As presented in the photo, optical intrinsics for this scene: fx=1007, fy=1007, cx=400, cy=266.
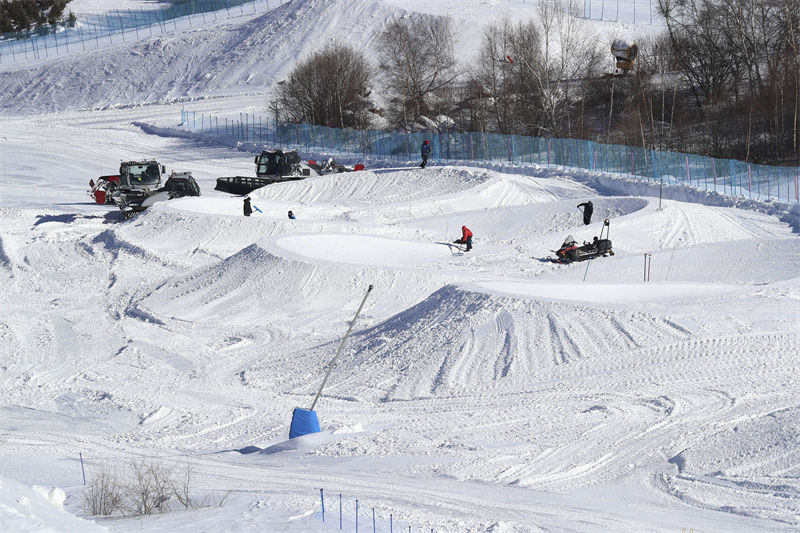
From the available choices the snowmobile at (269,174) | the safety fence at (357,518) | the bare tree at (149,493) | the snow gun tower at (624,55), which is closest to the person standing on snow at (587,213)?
the snowmobile at (269,174)

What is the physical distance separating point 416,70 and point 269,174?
77.3 feet

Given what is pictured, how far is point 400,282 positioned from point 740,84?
36.4 metres

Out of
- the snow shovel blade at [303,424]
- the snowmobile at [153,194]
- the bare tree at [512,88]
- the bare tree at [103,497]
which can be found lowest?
the snow shovel blade at [303,424]

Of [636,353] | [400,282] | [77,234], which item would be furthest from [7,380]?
[77,234]

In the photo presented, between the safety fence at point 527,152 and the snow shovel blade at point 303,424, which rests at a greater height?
the safety fence at point 527,152

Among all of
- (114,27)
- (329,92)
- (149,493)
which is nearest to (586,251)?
(149,493)

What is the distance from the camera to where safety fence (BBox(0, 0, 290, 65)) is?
82375mm

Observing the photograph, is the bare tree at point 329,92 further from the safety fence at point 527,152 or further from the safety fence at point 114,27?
the safety fence at point 114,27

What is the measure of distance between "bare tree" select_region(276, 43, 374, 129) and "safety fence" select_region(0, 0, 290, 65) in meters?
28.4

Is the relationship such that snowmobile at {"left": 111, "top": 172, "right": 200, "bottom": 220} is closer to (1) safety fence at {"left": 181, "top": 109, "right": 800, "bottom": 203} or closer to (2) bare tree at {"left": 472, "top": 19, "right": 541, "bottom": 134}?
(1) safety fence at {"left": 181, "top": 109, "right": 800, "bottom": 203}

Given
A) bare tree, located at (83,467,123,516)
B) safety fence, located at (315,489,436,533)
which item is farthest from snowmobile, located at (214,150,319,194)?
safety fence, located at (315,489,436,533)

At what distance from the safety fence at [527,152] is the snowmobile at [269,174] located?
10.2 metres

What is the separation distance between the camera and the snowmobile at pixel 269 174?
3675 cm

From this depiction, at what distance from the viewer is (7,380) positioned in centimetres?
1731
